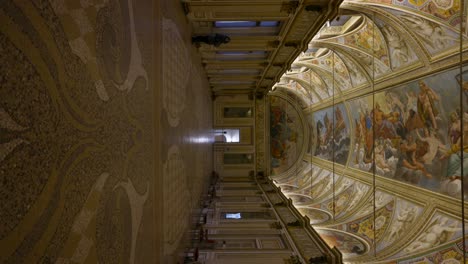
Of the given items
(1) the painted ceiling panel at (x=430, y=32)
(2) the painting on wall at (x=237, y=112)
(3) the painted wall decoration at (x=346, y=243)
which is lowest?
(3) the painted wall decoration at (x=346, y=243)

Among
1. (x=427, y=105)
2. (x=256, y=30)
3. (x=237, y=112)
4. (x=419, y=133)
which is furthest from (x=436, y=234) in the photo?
(x=237, y=112)

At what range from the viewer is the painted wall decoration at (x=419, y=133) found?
25.0 ft

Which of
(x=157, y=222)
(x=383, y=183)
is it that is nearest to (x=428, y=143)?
(x=383, y=183)

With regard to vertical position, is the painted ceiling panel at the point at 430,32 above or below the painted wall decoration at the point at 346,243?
above

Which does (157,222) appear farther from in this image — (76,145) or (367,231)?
(367,231)

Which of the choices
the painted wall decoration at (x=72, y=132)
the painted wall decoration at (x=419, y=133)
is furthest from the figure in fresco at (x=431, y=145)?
the painted wall decoration at (x=72, y=132)

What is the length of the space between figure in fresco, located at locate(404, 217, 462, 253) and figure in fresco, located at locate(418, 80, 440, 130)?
2.59 metres

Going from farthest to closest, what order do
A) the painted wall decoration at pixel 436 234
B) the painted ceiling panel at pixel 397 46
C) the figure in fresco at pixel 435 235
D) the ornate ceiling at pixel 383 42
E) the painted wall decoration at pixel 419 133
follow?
the painted ceiling panel at pixel 397 46 → the figure in fresco at pixel 435 235 → the painted wall decoration at pixel 436 234 → the painted wall decoration at pixel 419 133 → the ornate ceiling at pixel 383 42

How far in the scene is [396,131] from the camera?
1026 centimetres

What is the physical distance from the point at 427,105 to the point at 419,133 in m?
0.95

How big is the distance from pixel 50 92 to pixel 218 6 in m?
5.96

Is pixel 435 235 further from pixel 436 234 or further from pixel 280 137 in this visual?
pixel 280 137

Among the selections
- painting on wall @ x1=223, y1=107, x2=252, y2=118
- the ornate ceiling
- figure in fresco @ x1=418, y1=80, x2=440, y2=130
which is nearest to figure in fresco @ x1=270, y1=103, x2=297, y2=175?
painting on wall @ x1=223, y1=107, x2=252, y2=118

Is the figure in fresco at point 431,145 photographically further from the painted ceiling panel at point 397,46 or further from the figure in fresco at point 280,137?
the figure in fresco at point 280,137
